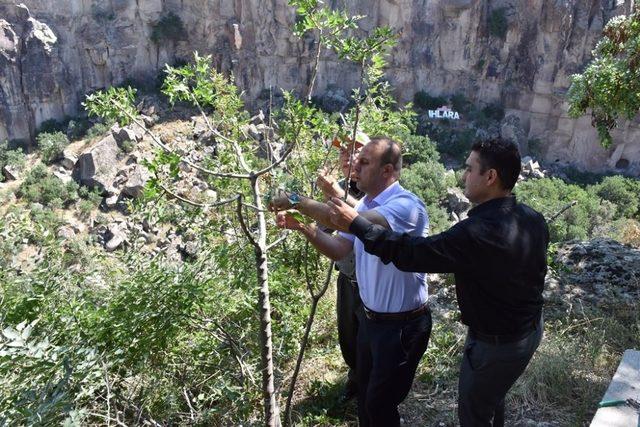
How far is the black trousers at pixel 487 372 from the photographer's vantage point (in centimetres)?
185

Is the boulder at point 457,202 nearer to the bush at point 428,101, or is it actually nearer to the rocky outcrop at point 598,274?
the bush at point 428,101

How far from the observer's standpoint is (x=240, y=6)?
25.9 m

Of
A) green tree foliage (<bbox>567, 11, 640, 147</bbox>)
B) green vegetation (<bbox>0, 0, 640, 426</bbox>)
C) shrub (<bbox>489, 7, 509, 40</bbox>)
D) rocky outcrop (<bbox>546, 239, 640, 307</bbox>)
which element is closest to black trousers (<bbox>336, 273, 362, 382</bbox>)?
green vegetation (<bbox>0, 0, 640, 426</bbox>)

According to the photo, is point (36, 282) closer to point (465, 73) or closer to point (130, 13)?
point (130, 13)

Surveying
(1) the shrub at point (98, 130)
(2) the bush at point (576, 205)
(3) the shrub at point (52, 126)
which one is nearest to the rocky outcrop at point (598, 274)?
(2) the bush at point (576, 205)

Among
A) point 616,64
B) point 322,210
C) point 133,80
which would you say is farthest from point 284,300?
point 133,80

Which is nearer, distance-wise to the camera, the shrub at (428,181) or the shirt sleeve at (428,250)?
the shirt sleeve at (428,250)

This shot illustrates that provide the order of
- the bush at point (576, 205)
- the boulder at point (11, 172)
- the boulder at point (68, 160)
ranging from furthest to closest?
the boulder at point (68, 160) → the boulder at point (11, 172) → the bush at point (576, 205)

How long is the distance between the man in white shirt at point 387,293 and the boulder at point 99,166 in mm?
18088

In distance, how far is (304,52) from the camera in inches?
1079

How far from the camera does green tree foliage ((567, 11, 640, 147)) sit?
4.04 metres

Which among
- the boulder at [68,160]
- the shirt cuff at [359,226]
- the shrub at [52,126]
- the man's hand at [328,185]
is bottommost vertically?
the boulder at [68,160]

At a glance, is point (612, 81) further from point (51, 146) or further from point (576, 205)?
point (51, 146)

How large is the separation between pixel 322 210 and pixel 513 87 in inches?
1154
